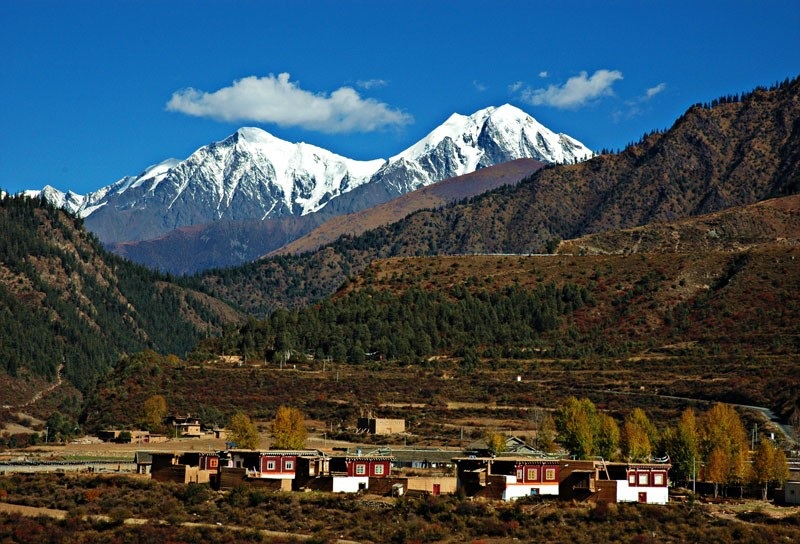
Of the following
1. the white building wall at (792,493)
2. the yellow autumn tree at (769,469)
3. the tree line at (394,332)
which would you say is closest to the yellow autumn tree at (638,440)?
the yellow autumn tree at (769,469)

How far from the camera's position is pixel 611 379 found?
536ft

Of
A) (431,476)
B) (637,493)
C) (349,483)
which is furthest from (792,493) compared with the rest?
(349,483)

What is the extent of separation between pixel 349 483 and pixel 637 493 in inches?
699

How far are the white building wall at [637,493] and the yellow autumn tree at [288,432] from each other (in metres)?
34.2

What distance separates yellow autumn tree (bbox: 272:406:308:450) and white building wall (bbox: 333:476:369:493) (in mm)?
23237

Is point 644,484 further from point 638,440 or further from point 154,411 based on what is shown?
point 154,411

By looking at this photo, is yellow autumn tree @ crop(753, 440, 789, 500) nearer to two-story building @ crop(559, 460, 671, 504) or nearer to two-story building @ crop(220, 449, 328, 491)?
two-story building @ crop(559, 460, 671, 504)

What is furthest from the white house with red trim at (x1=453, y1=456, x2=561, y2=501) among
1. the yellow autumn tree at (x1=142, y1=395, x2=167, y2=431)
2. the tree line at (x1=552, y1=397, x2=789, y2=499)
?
the yellow autumn tree at (x1=142, y1=395, x2=167, y2=431)

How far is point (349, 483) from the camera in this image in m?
91.2

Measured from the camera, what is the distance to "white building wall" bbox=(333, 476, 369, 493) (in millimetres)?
90938

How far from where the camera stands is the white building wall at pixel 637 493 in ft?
289

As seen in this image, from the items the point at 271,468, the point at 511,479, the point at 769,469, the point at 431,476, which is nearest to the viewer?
the point at 511,479

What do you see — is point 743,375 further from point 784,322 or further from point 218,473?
point 218,473

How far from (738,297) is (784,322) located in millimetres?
12928
